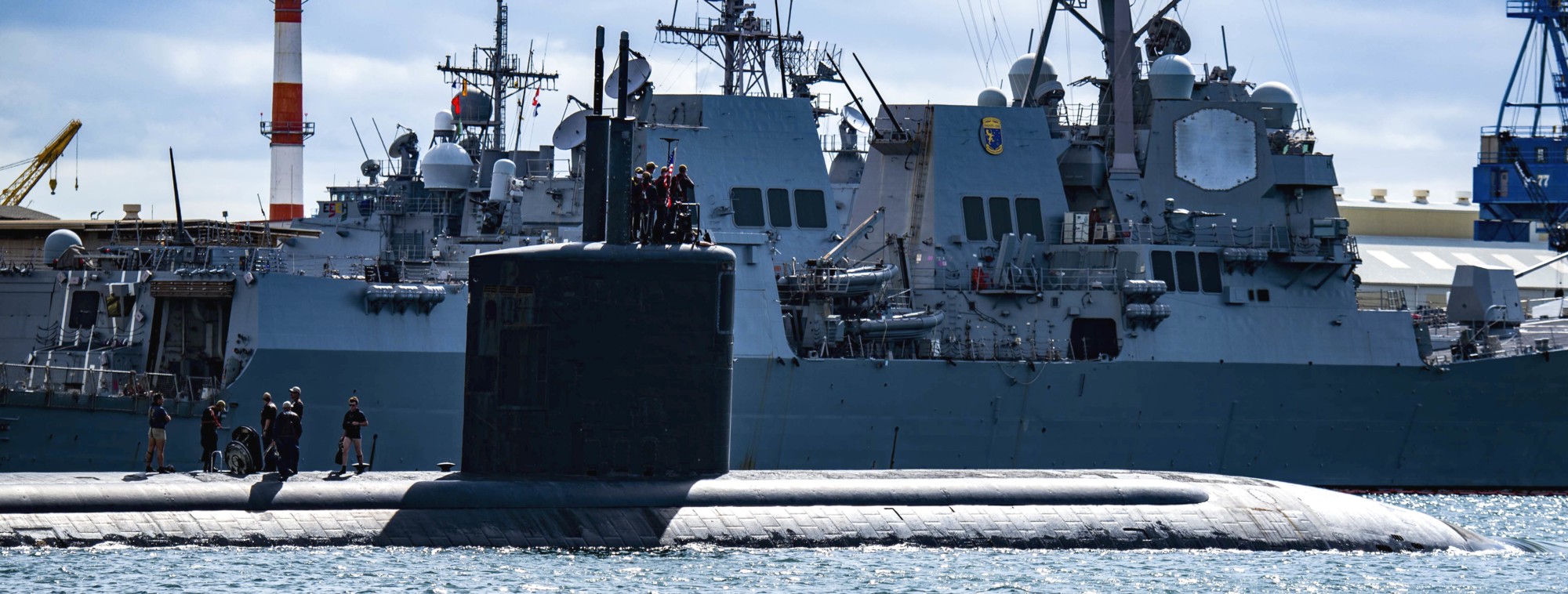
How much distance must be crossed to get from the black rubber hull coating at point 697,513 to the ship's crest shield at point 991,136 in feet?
41.8

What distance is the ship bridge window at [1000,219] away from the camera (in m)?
28.5

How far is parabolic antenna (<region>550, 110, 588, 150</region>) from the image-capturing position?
28.4 metres

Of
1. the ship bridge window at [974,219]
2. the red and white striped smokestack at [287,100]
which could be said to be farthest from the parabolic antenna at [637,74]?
the red and white striped smokestack at [287,100]

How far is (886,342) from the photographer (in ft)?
86.8

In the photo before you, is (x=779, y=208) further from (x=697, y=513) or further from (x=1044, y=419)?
(x=697, y=513)

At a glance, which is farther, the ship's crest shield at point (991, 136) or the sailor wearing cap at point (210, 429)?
the ship's crest shield at point (991, 136)

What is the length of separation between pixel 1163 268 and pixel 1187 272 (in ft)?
1.59

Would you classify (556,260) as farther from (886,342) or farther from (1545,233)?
(1545,233)

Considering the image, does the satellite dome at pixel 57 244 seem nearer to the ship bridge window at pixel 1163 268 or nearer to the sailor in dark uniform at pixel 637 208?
the sailor in dark uniform at pixel 637 208

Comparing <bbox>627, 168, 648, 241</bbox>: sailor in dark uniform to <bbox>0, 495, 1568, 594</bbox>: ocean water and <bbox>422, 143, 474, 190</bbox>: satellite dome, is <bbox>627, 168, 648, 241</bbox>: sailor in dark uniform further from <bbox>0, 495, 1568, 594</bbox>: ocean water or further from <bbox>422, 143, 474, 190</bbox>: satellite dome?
<bbox>422, 143, 474, 190</bbox>: satellite dome

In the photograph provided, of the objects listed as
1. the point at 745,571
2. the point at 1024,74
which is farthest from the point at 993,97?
the point at 745,571

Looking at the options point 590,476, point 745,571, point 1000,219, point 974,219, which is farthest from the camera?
point 1000,219

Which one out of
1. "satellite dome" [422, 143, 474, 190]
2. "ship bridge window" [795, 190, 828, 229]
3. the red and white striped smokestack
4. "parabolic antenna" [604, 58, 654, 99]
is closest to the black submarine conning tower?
"parabolic antenna" [604, 58, 654, 99]

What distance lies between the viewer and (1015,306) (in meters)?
27.8
